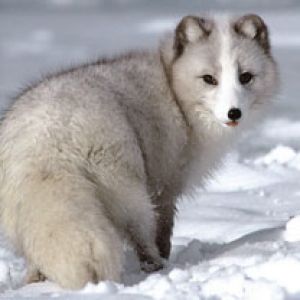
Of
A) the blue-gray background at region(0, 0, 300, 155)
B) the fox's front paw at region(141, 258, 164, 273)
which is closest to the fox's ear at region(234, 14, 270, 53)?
the fox's front paw at region(141, 258, 164, 273)

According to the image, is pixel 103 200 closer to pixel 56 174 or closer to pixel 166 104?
pixel 56 174

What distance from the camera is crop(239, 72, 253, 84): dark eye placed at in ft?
14.4

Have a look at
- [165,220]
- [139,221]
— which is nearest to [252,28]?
[165,220]

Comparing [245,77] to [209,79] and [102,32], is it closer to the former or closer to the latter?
[209,79]

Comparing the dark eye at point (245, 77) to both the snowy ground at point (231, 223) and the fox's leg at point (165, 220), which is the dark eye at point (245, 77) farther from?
the fox's leg at point (165, 220)

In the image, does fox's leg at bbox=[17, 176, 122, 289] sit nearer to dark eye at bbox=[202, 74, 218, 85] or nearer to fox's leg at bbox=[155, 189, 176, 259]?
fox's leg at bbox=[155, 189, 176, 259]

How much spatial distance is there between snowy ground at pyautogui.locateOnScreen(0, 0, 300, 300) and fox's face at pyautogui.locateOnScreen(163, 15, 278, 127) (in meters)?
0.44

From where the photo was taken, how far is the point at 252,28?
15.0 feet

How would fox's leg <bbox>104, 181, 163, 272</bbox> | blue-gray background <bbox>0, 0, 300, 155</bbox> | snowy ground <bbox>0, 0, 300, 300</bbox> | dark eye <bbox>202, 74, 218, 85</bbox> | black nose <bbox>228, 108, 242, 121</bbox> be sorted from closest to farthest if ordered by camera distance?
snowy ground <bbox>0, 0, 300, 300</bbox>, fox's leg <bbox>104, 181, 163, 272</bbox>, black nose <bbox>228, 108, 242, 121</bbox>, dark eye <bbox>202, 74, 218, 85</bbox>, blue-gray background <bbox>0, 0, 300, 155</bbox>

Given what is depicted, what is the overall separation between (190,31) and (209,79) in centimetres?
30

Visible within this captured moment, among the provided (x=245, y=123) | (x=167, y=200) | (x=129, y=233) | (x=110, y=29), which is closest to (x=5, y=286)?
(x=129, y=233)

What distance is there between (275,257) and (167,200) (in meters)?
1.01

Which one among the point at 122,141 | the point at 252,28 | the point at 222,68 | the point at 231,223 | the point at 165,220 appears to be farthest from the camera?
the point at 231,223

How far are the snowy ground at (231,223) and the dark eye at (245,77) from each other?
523mm
